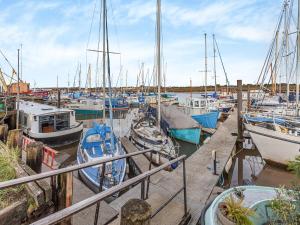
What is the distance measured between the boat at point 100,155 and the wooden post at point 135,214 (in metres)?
5.86

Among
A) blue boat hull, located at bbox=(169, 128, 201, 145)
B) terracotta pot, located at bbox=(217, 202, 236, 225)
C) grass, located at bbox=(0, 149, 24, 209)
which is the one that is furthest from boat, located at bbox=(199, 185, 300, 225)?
blue boat hull, located at bbox=(169, 128, 201, 145)

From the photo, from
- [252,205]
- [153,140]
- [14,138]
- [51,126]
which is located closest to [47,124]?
[51,126]

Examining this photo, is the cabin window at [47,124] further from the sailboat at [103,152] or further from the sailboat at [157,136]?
the sailboat at [157,136]

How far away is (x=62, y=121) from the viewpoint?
57.5 ft

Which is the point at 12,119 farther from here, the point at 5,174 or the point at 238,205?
the point at 238,205

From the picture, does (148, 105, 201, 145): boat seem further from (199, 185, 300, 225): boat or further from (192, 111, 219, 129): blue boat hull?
(199, 185, 300, 225): boat

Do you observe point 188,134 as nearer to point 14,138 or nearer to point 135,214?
point 14,138

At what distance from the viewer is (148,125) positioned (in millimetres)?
16219

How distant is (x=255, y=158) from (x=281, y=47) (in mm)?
10875

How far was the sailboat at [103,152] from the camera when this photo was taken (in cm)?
802

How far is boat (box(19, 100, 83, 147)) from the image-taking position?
15.7 metres

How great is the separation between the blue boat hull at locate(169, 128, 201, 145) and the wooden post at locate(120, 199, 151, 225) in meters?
14.9

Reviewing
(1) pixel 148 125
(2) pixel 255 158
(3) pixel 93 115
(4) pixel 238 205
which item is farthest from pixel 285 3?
(3) pixel 93 115

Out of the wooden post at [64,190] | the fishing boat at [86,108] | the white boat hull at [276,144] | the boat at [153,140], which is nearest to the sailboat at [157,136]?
the boat at [153,140]
